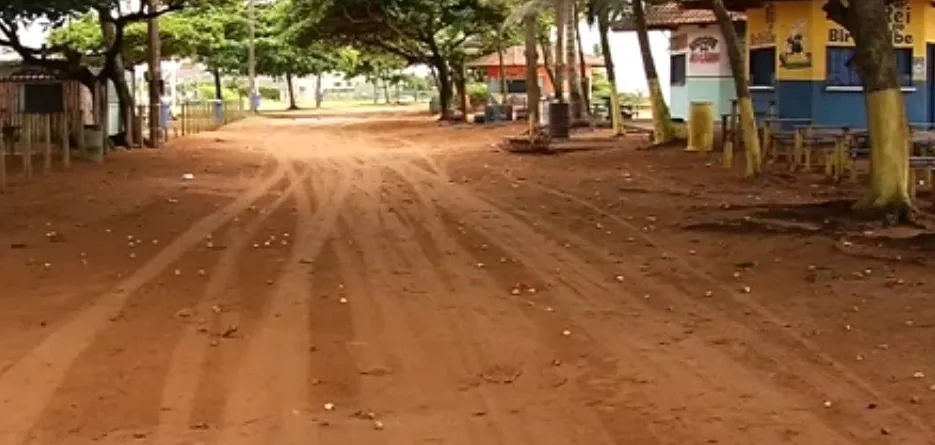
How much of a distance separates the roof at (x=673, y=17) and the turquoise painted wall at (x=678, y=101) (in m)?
2.06

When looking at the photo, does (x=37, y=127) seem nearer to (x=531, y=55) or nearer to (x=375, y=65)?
(x=531, y=55)

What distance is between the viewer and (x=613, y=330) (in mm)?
8672

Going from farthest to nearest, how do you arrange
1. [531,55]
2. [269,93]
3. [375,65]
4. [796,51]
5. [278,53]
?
[269,93] → [375,65] → [278,53] → [531,55] → [796,51]

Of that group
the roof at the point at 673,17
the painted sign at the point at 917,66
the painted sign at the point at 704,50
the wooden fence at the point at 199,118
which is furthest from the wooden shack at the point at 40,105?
the painted sign at the point at 917,66

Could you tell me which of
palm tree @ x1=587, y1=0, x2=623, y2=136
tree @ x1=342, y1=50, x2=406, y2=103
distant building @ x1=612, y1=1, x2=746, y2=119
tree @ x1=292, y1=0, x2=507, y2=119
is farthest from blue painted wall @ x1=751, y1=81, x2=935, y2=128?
tree @ x1=342, y1=50, x2=406, y2=103

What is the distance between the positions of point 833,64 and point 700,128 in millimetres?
4184

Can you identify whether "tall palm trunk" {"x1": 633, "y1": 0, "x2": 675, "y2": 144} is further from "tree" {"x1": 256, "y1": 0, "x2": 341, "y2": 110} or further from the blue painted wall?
"tree" {"x1": 256, "y1": 0, "x2": 341, "y2": 110}

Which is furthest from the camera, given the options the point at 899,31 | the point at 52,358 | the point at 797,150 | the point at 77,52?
the point at 77,52

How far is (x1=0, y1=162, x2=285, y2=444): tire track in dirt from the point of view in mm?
6461

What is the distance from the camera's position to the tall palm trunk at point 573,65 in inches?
1433

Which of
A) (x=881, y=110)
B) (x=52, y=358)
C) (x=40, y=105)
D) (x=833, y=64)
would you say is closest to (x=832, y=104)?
(x=833, y=64)

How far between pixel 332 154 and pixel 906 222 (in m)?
17.4

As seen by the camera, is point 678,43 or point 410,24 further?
point 410,24

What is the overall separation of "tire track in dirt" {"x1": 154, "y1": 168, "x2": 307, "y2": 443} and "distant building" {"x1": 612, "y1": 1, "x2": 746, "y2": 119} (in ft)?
78.7
